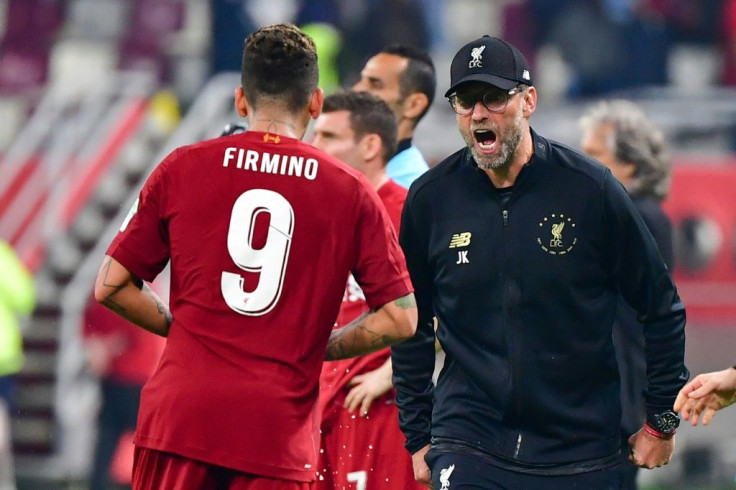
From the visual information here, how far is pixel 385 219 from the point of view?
346 cm

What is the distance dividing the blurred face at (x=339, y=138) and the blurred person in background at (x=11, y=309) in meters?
4.24

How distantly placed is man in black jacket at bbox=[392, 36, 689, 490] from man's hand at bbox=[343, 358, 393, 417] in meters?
0.83

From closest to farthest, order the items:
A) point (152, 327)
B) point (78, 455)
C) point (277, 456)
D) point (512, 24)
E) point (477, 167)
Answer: point (277, 456), point (152, 327), point (477, 167), point (78, 455), point (512, 24)

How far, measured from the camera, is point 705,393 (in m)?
3.62

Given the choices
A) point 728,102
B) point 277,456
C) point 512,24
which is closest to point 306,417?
point 277,456

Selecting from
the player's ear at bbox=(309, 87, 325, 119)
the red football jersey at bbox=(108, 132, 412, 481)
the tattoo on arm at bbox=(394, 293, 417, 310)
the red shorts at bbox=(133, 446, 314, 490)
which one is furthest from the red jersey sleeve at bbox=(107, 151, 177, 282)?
the tattoo on arm at bbox=(394, 293, 417, 310)

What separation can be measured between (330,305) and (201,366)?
36 cm

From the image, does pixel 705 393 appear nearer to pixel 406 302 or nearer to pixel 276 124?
pixel 406 302

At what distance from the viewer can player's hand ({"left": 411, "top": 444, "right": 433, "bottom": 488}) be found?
389 centimetres

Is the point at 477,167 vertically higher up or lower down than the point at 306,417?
higher up

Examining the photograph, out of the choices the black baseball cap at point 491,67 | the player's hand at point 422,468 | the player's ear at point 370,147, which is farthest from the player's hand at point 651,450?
the player's ear at point 370,147

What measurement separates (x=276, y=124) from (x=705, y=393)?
54.6 inches

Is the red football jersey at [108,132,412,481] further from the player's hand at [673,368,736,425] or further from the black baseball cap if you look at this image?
the player's hand at [673,368,736,425]

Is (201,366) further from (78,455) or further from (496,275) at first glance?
(78,455)
